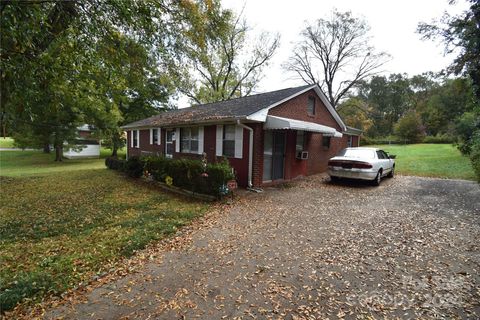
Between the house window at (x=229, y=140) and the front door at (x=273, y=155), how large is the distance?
1366 millimetres

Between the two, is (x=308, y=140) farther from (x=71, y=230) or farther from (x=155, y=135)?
(x=71, y=230)

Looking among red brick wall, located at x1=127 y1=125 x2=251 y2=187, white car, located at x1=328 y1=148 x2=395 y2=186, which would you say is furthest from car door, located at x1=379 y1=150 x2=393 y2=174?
red brick wall, located at x1=127 y1=125 x2=251 y2=187

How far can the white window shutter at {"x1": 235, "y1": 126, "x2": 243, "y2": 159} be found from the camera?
31.9ft

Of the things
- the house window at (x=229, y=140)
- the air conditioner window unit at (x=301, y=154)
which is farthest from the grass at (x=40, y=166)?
the air conditioner window unit at (x=301, y=154)

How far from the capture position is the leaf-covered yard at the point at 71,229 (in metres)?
3.39

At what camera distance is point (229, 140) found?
1037 cm

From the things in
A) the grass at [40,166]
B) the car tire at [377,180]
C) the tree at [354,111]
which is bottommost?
the grass at [40,166]

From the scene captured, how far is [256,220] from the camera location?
19.5 ft

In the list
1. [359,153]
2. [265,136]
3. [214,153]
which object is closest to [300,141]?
[359,153]

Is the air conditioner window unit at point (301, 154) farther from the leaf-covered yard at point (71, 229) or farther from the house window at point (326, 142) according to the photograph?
the leaf-covered yard at point (71, 229)

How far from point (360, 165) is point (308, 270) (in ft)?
23.8

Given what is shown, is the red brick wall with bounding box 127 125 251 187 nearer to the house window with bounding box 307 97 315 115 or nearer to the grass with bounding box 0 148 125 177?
the house window with bounding box 307 97 315 115

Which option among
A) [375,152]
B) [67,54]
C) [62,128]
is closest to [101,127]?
[62,128]

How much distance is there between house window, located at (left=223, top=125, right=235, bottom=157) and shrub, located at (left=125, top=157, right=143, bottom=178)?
4550mm
